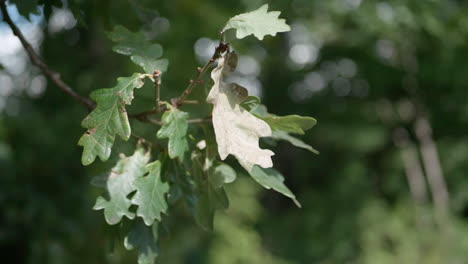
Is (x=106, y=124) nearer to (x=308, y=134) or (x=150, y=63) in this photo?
(x=150, y=63)

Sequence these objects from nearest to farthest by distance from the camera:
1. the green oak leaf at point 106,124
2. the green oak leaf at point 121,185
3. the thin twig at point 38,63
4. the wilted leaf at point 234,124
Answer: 1. the wilted leaf at point 234,124
2. the green oak leaf at point 106,124
3. the green oak leaf at point 121,185
4. the thin twig at point 38,63

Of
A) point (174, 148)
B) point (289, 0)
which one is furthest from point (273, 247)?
point (174, 148)

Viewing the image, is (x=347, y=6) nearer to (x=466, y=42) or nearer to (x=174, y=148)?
(x=466, y=42)

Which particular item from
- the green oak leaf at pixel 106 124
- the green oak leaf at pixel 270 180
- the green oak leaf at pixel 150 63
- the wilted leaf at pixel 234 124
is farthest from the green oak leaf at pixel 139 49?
the green oak leaf at pixel 270 180

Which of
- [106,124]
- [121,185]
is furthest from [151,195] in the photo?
[106,124]

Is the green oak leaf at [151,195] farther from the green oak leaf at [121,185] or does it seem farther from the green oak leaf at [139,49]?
the green oak leaf at [139,49]

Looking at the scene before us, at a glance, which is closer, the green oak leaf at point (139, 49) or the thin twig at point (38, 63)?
the green oak leaf at point (139, 49)
